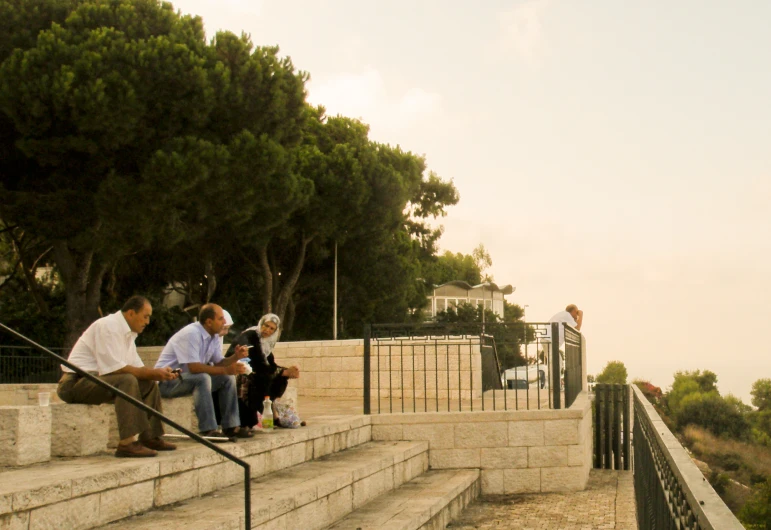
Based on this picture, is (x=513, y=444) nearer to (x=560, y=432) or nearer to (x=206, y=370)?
(x=560, y=432)

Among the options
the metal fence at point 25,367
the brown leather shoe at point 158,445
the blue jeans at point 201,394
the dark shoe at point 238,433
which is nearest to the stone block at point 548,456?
the dark shoe at point 238,433

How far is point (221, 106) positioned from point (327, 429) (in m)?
16.1

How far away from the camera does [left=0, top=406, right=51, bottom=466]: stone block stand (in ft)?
18.2

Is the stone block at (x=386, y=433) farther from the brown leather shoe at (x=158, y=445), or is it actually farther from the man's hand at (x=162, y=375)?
the man's hand at (x=162, y=375)

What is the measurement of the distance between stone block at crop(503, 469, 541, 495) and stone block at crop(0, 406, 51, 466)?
20.3 feet

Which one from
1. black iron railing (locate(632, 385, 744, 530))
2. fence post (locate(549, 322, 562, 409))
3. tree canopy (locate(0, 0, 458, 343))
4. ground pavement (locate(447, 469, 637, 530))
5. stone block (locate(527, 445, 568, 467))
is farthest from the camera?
tree canopy (locate(0, 0, 458, 343))

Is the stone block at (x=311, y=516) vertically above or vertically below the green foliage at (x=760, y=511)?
above

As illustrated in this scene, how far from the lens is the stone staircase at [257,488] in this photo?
16.1ft

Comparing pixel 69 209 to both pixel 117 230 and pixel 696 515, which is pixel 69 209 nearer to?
pixel 117 230

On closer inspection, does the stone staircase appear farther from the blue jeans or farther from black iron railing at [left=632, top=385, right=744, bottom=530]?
black iron railing at [left=632, top=385, right=744, bottom=530]

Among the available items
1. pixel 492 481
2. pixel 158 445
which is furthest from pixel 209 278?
pixel 158 445

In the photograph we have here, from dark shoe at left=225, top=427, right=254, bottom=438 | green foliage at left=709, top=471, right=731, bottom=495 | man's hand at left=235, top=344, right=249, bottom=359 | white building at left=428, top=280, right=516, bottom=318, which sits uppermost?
white building at left=428, top=280, right=516, bottom=318

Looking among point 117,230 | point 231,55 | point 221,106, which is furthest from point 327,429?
point 231,55

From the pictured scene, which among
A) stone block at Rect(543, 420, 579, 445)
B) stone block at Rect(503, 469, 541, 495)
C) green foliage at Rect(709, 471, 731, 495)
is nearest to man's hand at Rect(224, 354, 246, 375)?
stone block at Rect(503, 469, 541, 495)
